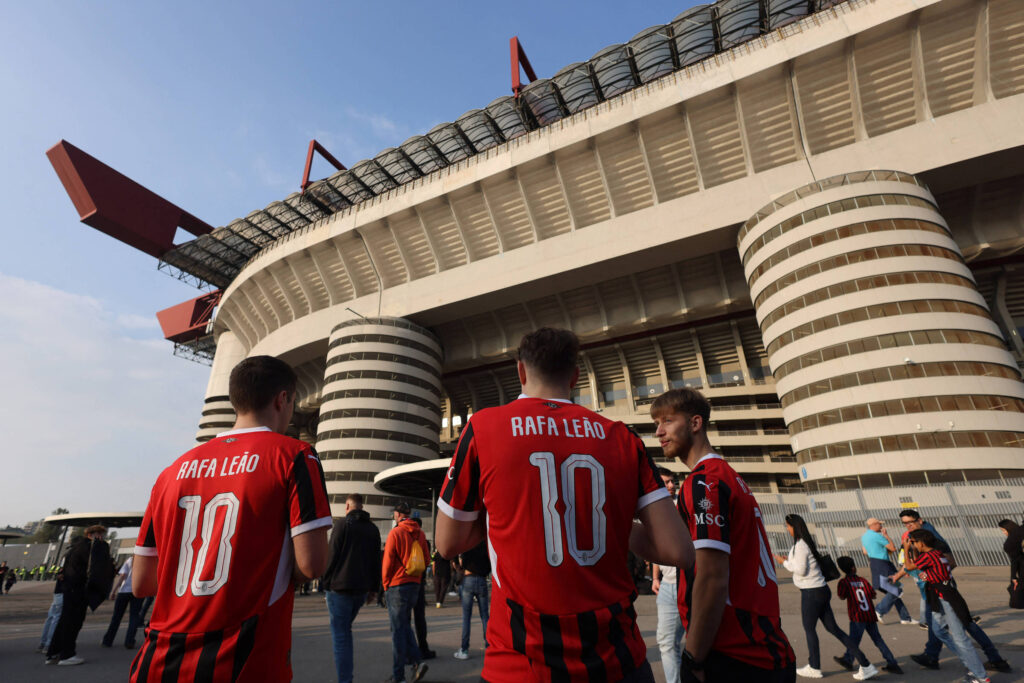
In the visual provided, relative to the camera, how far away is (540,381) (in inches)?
86.7

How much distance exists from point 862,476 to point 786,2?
87.9ft

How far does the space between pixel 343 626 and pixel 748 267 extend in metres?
28.5

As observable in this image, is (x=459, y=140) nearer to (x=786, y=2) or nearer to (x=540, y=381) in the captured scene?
(x=786, y=2)

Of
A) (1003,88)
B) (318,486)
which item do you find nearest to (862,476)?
(1003,88)

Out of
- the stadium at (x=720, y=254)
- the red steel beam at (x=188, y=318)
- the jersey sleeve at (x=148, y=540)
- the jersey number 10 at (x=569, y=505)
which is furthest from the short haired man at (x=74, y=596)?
the red steel beam at (x=188, y=318)

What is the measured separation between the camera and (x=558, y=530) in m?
1.81

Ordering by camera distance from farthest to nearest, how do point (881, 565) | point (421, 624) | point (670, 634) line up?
point (881, 565) < point (421, 624) < point (670, 634)

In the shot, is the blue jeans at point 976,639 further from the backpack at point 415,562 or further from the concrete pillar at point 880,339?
the concrete pillar at point 880,339

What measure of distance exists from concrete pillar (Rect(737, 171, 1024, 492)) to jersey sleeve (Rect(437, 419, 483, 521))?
24.7 metres

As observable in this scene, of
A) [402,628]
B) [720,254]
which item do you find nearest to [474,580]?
[402,628]

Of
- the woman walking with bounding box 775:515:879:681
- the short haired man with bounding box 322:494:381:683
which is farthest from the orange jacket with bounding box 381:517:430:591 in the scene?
the woman walking with bounding box 775:515:879:681

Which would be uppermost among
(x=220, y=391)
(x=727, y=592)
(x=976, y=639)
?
(x=220, y=391)

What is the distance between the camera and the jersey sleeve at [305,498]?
2.19 meters

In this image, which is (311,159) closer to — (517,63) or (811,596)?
(517,63)
